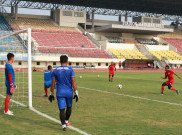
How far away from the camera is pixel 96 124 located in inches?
306

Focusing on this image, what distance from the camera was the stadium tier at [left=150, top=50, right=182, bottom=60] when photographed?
2657 inches

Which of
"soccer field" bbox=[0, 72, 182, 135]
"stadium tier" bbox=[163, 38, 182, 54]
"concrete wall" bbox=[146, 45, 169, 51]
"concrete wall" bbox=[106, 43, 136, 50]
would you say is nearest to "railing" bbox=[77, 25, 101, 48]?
"concrete wall" bbox=[106, 43, 136, 50]

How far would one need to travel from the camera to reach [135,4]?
219ft

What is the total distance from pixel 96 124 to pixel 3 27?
55104 millimetres

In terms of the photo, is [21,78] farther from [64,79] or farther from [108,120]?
[64,79]

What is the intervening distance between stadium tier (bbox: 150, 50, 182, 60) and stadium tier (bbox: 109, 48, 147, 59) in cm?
427

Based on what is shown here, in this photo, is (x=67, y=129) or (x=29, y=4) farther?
(x=29, y=4)

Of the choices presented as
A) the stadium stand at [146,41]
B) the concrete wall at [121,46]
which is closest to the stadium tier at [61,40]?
the concrete wall at [121,46]

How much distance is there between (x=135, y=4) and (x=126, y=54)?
41.1 feet

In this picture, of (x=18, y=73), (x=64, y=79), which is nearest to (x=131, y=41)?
(x=18, y=73)

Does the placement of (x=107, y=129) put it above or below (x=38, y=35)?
below

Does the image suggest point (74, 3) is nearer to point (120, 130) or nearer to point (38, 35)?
point (38, 35)

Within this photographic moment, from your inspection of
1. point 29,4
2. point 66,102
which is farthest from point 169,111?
point 29,4

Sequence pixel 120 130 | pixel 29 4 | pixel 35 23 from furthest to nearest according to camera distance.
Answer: pixel 35 23, pixel 29 4, pixel 120 130
